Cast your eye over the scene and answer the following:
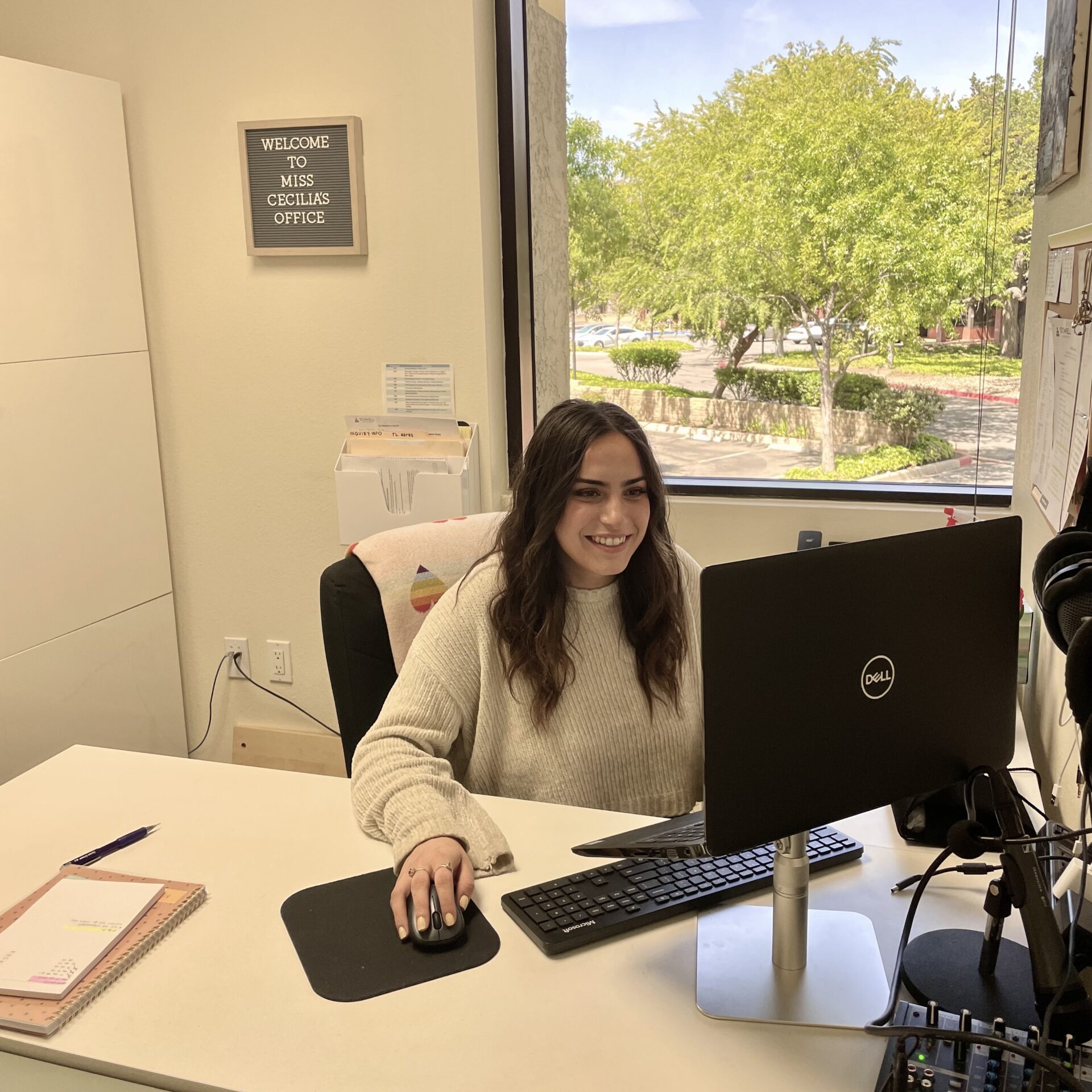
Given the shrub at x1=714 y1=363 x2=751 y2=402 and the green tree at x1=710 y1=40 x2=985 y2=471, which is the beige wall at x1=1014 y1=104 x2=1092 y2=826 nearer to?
the green tree at x1=710 y1=40 x2=985 y2=471

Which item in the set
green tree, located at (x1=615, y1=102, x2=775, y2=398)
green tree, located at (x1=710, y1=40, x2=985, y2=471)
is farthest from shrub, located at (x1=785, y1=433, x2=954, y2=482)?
green tree, located at (x1=615, y1=102, x2=775, y2=398)

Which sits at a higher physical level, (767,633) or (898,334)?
(898,334)

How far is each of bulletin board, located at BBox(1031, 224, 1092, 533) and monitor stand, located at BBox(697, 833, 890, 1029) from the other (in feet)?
2.04

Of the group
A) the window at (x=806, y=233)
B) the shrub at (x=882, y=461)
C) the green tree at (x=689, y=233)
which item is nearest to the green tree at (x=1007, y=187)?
the window at (x=806, y=233)

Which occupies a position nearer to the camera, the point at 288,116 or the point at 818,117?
the point at 818,117

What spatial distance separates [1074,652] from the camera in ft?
2.39

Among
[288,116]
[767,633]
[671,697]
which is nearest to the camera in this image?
[767,633]

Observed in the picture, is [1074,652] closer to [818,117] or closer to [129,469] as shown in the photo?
[818,117]

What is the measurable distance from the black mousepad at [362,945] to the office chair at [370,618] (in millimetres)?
482

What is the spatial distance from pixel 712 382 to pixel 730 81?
2.38ft

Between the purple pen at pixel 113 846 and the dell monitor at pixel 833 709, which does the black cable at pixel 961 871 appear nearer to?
the dell monitor at pixel 833 709

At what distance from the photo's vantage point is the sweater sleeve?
132 cm

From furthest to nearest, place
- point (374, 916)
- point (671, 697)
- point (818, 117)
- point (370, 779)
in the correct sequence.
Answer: point (818, 117), point (671, 697), point (370, 779), point (374, 916)

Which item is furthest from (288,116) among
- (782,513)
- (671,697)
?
(671,697)
